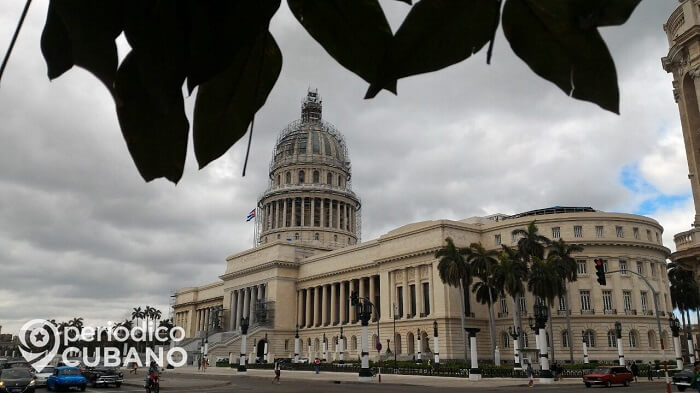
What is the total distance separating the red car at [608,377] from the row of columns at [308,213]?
2294 inches

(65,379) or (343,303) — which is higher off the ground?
(343,303)

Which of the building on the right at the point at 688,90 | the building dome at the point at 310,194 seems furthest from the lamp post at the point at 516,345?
the building dome at the point at 310,194

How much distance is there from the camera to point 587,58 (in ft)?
2.39

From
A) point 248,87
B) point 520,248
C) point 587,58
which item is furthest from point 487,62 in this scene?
point 520,248

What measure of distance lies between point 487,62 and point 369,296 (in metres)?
63.6

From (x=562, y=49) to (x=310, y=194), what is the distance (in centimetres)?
8574

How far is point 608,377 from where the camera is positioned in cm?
2912

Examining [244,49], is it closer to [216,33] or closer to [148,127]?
[216,33]

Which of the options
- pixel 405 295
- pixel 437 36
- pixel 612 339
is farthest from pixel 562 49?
pixel 405 295

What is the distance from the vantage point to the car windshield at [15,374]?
23281 millimetres

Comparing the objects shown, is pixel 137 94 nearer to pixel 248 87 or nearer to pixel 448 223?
pixel 248 87

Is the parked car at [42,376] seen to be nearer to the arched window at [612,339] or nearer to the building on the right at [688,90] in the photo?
the building on the right at [688,90]

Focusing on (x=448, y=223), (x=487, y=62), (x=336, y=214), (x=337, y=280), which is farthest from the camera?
(x=336, y=214)

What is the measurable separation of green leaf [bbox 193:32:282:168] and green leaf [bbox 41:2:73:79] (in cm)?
19
